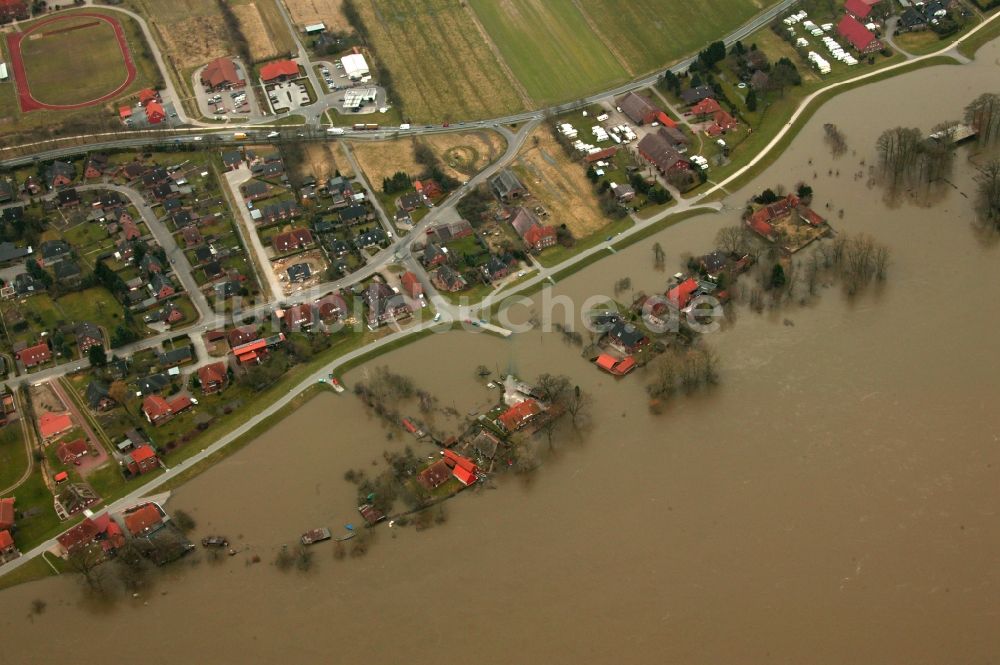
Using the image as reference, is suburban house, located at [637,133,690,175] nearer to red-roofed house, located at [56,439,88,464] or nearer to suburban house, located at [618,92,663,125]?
suburban house, located at [618,92,663,125]

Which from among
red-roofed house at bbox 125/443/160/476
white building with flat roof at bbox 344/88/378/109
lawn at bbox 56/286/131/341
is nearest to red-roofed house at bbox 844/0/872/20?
white building with flat roof at bbox 344/88/378/109

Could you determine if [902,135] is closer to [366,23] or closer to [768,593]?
[768,593]

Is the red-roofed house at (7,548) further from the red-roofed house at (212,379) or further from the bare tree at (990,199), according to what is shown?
the bare tree at (990,199)

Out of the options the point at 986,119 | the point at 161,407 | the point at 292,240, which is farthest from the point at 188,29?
the point at 986,119

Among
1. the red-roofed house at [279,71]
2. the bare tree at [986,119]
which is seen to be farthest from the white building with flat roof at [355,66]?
the bare tree at [986,119]

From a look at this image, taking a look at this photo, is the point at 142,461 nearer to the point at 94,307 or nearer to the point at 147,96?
the point at 94,307

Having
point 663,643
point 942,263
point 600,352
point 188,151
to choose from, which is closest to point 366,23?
point 188,151
